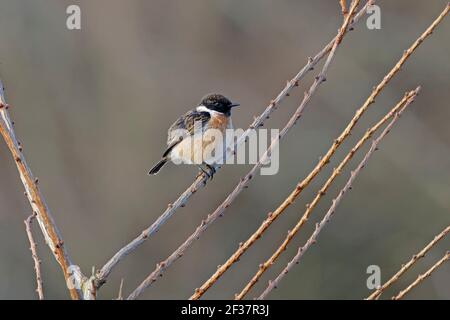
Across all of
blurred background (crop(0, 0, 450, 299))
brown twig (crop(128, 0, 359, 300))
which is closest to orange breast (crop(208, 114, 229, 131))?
brown twig (crop(128, 0, 359, 300))

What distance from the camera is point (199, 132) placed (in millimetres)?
5465

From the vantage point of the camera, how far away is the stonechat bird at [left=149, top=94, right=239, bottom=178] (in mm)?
5281

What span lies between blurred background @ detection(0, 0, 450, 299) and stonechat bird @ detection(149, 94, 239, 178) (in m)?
4.51

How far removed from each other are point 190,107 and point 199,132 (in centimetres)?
544

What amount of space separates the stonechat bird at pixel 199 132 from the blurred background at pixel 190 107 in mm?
Result: 4509

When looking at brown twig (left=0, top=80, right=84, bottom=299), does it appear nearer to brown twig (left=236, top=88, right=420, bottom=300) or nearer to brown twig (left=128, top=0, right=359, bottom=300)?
brown twig (left=128, top=0, right=359, bottom=300)

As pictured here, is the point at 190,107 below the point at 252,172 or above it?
above

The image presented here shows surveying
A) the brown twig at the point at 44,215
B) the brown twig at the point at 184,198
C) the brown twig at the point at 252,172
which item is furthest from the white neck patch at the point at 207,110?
the brown twig at the point at 44,215

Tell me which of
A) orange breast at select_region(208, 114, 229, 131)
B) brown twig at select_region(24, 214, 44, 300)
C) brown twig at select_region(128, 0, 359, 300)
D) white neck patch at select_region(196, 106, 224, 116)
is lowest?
brown twig at select_region(24, 214, 44, 300)

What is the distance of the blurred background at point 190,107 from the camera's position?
10.1 m

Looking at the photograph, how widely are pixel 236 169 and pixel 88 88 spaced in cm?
254

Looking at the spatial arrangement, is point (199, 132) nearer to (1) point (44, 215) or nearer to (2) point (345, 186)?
(2) point (345, 186)

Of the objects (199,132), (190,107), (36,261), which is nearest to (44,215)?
(36,261)
